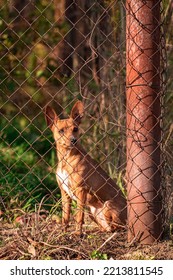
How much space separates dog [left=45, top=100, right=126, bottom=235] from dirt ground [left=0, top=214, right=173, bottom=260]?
22.9 inches

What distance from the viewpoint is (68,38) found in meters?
10.4

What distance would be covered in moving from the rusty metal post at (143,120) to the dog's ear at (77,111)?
2.68ft

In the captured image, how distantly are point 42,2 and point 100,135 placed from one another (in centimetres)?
212

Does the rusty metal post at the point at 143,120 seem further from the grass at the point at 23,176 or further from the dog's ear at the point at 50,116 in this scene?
the grass at the point at 23,176

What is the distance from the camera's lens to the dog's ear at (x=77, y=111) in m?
5.58

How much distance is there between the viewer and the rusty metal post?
4.73 m

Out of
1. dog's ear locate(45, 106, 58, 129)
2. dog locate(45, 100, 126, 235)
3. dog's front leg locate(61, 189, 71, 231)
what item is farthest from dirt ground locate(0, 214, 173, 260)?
dog's ear locate(45, 106, 58, 129)

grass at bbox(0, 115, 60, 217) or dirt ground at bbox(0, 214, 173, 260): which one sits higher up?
grass at bbox(0, 115, 60, 217)

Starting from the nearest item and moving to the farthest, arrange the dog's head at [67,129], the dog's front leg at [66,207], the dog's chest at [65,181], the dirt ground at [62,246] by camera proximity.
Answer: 1. the dirt ground at [62,246]
2. the dog's front leg at [66,207]
3. the dog's chest at [65,181]
4. the dog's head at [67,129]

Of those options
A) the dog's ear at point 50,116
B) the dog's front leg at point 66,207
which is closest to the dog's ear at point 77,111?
the dog's ear at point 50,116

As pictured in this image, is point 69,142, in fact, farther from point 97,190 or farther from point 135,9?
point 135,9

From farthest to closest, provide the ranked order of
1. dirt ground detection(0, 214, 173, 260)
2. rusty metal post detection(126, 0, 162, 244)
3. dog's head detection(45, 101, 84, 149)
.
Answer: dog's head detection(45, 101, 84, 149), rusty metal post detection(126, 0, 162, 244), dirt ground detection(0, 214, 173, 260)

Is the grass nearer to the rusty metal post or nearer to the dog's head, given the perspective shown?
the dog's head
